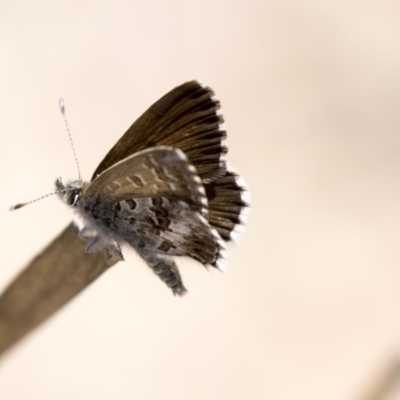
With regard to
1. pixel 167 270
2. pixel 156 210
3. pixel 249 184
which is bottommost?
pixel 249 184

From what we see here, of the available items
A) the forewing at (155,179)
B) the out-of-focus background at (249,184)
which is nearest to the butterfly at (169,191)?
the forewing at (155,179)

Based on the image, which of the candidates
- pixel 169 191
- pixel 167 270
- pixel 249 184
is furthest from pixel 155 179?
pixel 249 184

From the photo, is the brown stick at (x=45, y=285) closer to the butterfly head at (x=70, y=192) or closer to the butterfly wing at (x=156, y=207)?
the butterfly wing at (x=156, y=207)

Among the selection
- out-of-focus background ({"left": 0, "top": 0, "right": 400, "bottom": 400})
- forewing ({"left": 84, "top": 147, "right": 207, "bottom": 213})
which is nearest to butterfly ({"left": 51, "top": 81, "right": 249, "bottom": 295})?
forewing ({"left": 84, "top": 147, "right": 207, "bottom": 213})

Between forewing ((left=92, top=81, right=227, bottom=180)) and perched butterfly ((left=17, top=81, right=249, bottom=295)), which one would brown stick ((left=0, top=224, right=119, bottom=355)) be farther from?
forewing ((left=92, top=81, right=227, bottom=180))

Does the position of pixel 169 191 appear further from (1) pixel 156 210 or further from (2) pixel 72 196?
(2) pixel 72 196
